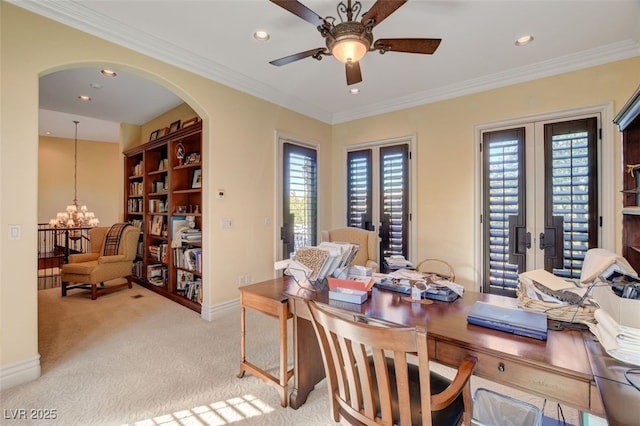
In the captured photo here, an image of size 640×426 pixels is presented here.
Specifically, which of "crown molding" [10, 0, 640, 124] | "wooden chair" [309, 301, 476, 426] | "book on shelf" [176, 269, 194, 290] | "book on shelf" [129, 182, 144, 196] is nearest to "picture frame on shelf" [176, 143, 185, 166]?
"crown molding" [10, 0, 640, 124]

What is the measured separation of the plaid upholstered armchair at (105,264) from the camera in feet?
13.2

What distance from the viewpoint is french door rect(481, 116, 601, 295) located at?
3049mm

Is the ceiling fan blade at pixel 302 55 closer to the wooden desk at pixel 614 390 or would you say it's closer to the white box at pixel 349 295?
the white box at pixel 349 295

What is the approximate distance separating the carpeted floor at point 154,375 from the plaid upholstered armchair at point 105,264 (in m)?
0.58

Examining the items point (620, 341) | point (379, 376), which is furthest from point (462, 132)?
point (379, 376)

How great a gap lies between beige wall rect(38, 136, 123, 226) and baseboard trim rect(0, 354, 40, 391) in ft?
19.6

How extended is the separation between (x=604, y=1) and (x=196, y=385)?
4305 mm

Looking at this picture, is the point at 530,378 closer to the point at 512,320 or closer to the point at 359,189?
the point at 512,320

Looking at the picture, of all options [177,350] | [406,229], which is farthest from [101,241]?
[406,229]

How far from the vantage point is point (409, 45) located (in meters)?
2.08

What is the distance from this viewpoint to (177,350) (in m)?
2.63

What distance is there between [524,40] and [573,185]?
160 centimetres

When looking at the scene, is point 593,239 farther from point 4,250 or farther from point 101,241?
point 101,241

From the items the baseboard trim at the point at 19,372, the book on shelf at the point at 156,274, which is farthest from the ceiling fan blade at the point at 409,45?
the book on shelf at the point at 156,274
